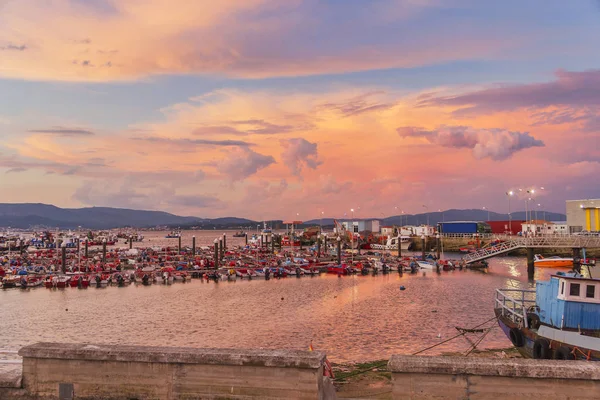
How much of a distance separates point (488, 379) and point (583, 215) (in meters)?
111

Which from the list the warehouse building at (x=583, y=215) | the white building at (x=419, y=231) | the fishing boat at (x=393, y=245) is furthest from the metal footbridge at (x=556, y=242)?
the white building at (x=419, y=231)

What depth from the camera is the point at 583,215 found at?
102500 mm

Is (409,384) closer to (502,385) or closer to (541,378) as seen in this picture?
(502,385)

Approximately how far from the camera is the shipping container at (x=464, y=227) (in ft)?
475

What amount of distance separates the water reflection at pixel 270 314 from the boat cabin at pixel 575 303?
27.6 ft

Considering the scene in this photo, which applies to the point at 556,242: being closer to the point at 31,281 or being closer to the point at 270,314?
the point at 270,314

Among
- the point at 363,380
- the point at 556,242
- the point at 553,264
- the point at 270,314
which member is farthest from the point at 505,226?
the point at 363,380

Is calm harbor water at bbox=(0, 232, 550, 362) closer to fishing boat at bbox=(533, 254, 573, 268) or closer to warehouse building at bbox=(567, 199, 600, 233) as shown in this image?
fishing boat at bbox=(533, 254, 573, 268)

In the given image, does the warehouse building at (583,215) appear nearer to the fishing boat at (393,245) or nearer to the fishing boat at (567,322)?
the fishing boat at (393,245)

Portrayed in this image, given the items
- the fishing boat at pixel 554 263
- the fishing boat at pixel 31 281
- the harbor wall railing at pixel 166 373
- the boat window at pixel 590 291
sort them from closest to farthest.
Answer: the harbor wall railing at pixel 166 373, the boat window at pixel 590 291, the fishing boat at pixel 31 281, the fishing boat at pixel 554 263

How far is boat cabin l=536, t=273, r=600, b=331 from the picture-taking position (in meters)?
20.4

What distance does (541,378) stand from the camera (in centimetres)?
616

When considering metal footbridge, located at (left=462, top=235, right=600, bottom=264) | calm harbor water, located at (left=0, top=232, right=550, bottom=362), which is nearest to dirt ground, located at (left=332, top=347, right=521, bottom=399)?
calm harbor water, located at (left=0, top=232, right=550, bottom=362)

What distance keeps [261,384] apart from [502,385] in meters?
3.05
